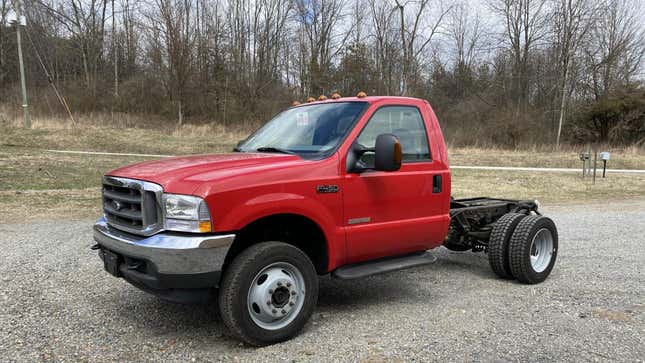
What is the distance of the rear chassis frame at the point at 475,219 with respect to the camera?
5.83m

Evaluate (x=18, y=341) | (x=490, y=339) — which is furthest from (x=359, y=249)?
(x=18, y=341)

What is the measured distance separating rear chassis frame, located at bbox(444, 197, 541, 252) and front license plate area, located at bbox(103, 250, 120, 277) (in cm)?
360

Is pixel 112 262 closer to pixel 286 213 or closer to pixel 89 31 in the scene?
pixel 286 213

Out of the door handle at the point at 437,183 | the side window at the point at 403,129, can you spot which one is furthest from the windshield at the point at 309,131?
the door handle at the point at 437,183

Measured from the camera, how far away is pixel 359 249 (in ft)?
14.1

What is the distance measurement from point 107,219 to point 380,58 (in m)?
39.3

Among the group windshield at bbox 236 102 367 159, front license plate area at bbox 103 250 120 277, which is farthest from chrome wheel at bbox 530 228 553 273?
front license plate area at bbox 103 250 120 277

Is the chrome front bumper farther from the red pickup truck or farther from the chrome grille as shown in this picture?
the chrome grille

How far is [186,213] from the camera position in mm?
3393

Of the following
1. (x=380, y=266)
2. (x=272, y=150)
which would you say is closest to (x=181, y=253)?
(x=272, y=150)

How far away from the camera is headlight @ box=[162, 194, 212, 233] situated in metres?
3.38

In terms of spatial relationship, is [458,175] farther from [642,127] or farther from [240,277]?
[642,127]

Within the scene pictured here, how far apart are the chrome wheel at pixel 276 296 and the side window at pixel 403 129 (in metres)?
1.35

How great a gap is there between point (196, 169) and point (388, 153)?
4.90 ft
